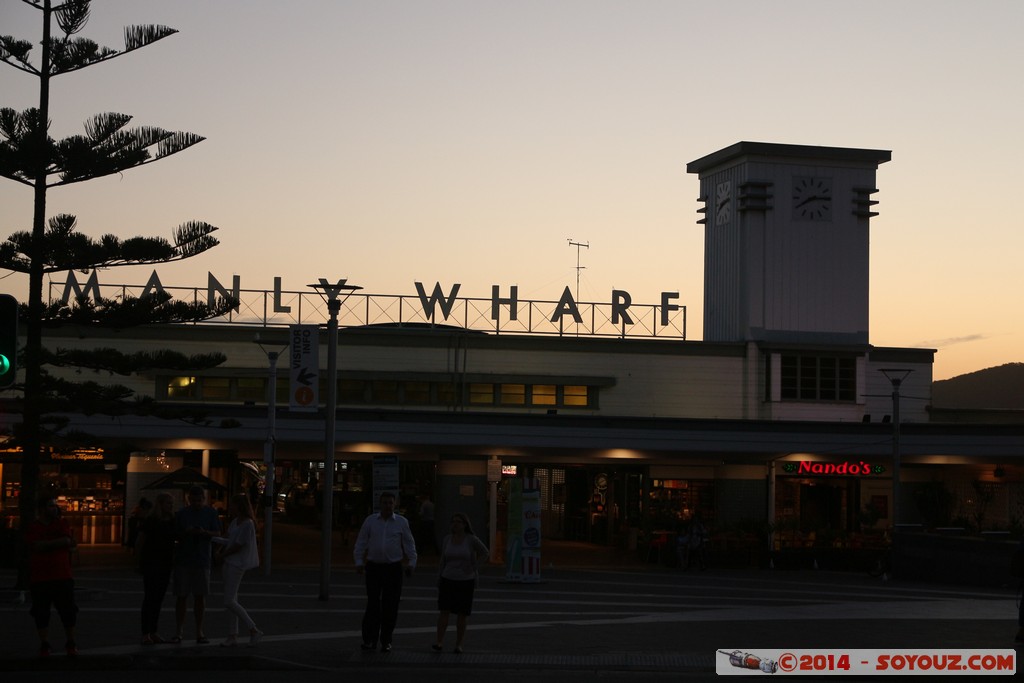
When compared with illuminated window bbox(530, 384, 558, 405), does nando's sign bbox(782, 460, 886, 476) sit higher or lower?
lower

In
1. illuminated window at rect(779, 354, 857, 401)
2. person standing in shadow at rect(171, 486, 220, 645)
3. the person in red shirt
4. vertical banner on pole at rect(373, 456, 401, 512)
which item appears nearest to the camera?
the person in red shirt

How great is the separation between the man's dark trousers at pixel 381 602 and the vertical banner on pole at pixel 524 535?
40.1 ft

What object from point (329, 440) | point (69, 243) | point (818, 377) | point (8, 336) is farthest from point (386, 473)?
point (818, 377)

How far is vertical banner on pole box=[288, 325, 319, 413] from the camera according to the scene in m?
27.6

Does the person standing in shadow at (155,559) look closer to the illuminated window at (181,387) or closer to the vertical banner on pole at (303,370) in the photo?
the vertical banner on pole at (303,370)

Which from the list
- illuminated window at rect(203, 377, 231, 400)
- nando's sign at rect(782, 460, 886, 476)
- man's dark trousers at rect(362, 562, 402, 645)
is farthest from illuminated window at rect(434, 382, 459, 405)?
man's dark trousers at rect(362, 562, 402, 645)

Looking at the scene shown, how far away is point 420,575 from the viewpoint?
1185 inches

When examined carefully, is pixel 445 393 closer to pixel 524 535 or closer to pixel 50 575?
pixel 524 535

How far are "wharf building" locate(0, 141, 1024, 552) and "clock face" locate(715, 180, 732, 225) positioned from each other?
0.58 ft

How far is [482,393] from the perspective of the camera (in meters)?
41.9

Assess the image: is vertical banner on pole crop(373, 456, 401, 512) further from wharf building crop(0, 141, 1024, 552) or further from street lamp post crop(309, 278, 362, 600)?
wharf building crop(0, 141, 1024, 552)

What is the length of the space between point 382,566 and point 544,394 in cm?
2657

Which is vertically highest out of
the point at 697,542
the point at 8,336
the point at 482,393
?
the point at 482,393

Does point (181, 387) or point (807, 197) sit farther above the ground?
point (807, 197)
